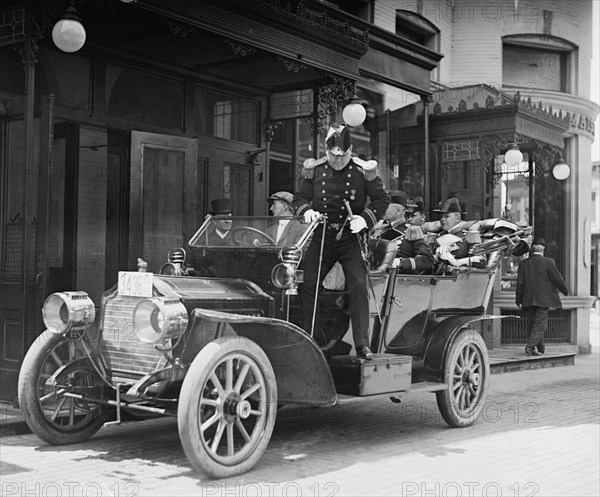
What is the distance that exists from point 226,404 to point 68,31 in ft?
12.8

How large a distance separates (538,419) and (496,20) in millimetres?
10660

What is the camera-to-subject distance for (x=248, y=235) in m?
6.76

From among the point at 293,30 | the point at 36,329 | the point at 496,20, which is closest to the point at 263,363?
the point at 36,329

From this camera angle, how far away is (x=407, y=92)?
14.5m

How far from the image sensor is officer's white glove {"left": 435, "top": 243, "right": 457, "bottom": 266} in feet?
27.1

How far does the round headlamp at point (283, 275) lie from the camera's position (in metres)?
6.20

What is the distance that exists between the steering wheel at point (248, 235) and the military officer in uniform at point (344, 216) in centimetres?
34

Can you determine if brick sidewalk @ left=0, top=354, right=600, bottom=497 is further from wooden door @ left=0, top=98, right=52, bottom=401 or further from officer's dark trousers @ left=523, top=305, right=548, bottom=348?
officer's dark trousers @ left=523, top=305, right=548, bottom=348

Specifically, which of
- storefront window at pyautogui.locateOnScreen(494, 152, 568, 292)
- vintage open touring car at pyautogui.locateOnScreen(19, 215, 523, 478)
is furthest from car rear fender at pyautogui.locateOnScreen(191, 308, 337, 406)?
storefront window at pyautogui.locateOnScreen(494, 152, 568, 292)

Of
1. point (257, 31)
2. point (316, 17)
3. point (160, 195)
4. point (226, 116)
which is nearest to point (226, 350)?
point (257, 31)

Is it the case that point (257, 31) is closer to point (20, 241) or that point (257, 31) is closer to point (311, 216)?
point (20, 241)

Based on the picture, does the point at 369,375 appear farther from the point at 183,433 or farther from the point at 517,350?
the point at 517,350

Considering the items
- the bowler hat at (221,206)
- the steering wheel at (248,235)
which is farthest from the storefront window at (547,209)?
the steering wheel at (248,235)

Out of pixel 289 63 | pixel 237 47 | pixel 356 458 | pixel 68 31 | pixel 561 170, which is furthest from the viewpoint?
pixel 561 170
